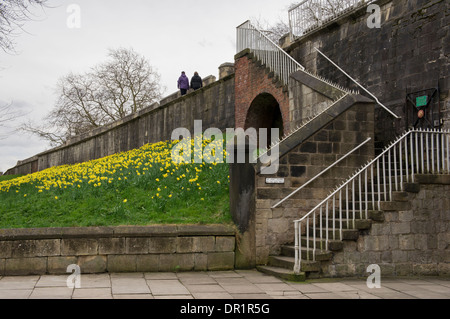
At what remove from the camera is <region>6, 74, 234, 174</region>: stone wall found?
18448 millimetres

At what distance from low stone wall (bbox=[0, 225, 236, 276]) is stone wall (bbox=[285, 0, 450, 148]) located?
5766 millimetres

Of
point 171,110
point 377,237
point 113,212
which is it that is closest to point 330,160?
point 377,237

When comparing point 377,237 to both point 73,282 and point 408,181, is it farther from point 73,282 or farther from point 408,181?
point 73,282

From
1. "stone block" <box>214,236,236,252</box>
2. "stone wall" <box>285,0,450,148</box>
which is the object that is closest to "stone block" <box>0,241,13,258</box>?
"stone block" <box>214,236,236,252</box>

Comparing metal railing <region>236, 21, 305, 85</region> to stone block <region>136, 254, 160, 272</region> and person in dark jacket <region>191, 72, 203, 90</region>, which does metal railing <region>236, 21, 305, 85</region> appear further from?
stone block <region>136, 254, 160, 272</region>

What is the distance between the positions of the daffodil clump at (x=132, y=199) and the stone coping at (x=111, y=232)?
55 cm

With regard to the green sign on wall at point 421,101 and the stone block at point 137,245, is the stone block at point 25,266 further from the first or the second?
the green sign on wall at point 421,101

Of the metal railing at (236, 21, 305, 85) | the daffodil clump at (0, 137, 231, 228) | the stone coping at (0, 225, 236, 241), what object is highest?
the metal railing at (236, 21, 305, 85)

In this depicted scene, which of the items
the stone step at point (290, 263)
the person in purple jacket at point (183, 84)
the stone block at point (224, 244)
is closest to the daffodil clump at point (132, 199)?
the stone block at point (224, 244)

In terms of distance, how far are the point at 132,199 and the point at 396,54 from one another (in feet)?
24.0

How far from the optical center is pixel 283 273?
731 cm

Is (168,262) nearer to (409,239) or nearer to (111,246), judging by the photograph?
(111,246)

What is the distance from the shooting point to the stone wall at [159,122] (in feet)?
60.5

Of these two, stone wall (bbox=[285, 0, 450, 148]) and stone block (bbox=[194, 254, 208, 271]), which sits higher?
stone wall (bbox=[285, 0, 450, 148])
